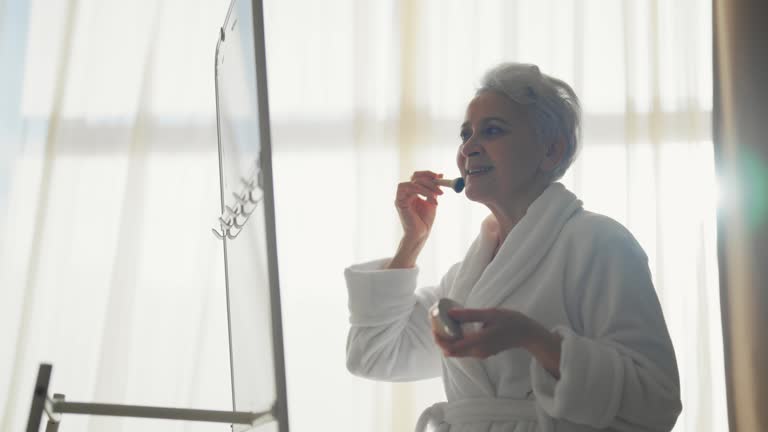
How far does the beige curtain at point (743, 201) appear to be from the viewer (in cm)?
197

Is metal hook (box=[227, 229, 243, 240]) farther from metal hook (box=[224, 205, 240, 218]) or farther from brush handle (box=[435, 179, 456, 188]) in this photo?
brush handle (box=[435, 179, 456, 188])

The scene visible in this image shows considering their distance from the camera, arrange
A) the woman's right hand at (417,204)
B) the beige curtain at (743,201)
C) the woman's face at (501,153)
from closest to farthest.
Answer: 1. the woman's face at (501,153)
2. the woman's right hand at (417,204)
3. the beige curtain at (743,201)

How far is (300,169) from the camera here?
2.23 m

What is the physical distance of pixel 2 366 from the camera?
7.13 ft

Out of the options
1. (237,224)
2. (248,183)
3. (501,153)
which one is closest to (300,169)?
(501,153)

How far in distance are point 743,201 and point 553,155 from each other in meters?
0.99

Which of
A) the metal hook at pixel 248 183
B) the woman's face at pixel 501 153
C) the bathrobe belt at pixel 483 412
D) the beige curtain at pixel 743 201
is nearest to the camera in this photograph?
the metal hook at pixel 248 183

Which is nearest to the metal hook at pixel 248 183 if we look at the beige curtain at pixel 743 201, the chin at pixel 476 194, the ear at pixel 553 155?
the chin at pixel 476 194

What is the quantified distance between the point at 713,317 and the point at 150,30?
197 cm

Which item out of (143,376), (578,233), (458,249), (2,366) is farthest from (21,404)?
(578,233)

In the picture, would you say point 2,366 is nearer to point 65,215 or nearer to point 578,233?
point 65,215

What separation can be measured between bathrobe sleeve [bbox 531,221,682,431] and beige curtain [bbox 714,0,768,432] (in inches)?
40.7

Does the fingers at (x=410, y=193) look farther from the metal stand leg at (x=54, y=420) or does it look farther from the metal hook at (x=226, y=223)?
the metal stand leg at (x=54, y=420)

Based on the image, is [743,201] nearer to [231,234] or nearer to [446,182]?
[446,182]
